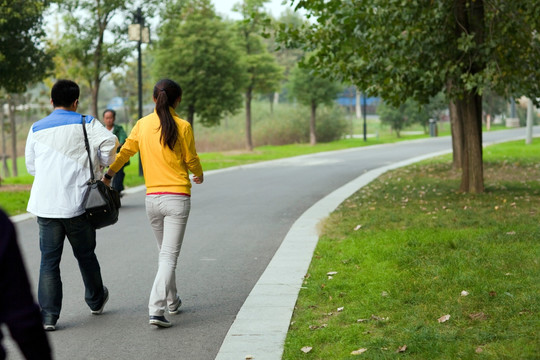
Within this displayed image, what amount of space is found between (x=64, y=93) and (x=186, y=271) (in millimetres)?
3209

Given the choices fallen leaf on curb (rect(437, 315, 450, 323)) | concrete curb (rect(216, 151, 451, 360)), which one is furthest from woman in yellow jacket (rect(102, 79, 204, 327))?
fallen leaf on curb (rect(437, 315, 450, 323))

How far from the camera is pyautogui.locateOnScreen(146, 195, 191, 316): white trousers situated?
6345mm

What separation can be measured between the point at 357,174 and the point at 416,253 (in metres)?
15.4

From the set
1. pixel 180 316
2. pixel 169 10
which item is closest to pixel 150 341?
pixel 180 316

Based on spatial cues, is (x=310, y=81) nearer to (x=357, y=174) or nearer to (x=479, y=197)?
(x=357, y=174)

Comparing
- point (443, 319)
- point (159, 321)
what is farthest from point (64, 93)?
point (443, 319)

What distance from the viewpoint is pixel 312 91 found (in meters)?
49.0

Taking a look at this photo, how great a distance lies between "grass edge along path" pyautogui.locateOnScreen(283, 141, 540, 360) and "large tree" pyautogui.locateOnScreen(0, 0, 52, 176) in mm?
11864

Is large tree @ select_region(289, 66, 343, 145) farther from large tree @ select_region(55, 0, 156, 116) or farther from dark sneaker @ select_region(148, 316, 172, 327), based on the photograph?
dark sneaker @ select_region(148, 316, 172, 327)

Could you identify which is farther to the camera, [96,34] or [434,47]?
[96,34]

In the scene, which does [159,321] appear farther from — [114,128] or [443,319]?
[114,128]

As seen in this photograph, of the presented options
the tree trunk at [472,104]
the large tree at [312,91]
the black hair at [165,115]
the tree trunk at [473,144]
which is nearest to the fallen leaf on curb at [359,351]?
the black hair at [165,115]

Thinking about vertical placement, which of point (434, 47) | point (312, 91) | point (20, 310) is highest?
point (312, 91)

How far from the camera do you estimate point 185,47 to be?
36.5 m
